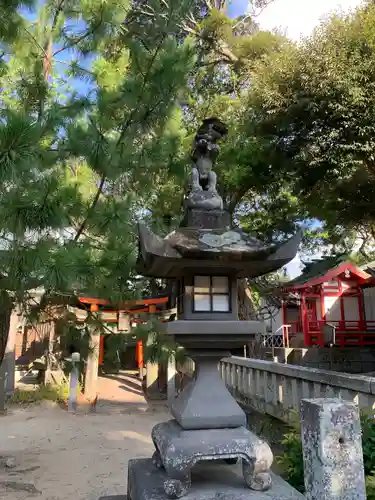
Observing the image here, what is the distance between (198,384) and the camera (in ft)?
10.9

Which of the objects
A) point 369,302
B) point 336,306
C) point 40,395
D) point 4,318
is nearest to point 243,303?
point 336,306

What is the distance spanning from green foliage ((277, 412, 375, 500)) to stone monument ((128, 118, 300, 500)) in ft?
1.84

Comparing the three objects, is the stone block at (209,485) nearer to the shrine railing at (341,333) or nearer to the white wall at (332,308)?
the shrine railing at (341,333)

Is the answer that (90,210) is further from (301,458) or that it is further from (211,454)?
(301,458)

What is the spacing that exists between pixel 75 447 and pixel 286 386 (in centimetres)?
371

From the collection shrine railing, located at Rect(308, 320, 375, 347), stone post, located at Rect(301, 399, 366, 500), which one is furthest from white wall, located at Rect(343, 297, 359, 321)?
stone post, located at Rect(301, 399, 366, 500)

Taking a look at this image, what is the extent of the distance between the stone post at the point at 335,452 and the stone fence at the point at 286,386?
844 millimetres

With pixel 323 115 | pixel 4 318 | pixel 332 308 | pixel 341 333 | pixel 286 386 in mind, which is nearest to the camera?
pixel 4 318

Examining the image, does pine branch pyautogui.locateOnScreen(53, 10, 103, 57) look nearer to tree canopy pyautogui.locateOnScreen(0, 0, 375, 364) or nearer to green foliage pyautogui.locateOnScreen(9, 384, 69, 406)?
tree canopy pyautogui.locateOnScreen(0, 0, 375, 364)

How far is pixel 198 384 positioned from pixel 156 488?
2.54ft

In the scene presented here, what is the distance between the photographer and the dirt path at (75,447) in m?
4.82

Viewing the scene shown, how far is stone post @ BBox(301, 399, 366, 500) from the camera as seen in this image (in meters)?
2.00

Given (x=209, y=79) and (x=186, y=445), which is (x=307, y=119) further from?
(x=186, y=445)

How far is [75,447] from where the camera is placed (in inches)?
269
